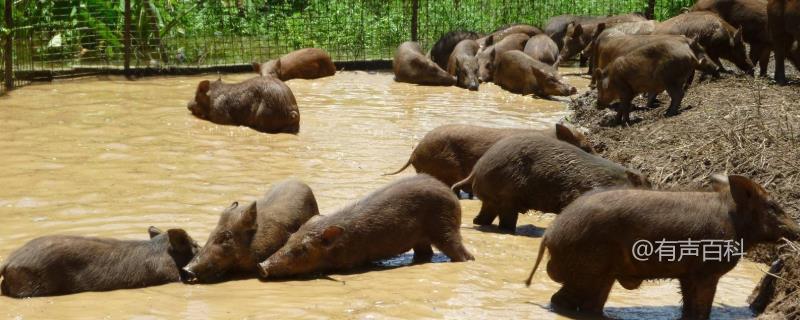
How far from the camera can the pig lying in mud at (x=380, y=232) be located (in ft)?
24.0

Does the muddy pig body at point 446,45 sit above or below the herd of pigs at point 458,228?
above

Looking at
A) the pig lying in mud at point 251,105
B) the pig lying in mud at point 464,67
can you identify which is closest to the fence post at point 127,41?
the pig lying in mud at point 251,105

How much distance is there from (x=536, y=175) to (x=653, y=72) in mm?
4371

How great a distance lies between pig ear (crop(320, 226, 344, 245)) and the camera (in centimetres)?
732

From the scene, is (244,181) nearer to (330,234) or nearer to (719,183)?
(330,234)

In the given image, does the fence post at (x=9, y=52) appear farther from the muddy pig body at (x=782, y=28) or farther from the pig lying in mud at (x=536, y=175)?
the muddy pig body at (x=782, y=28)

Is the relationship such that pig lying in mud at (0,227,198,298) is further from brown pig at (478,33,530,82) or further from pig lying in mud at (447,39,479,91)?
brown pig at (478,33,530,82)

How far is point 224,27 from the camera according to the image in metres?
19.2

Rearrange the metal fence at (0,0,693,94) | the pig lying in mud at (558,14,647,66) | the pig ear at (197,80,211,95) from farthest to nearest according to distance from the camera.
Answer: the pig lying in mud at (558,14,647,66), the metal fence at (0,0,693,94), the pig ear at (197,80,211,95)

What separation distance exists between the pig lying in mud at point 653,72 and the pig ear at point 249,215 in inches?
236

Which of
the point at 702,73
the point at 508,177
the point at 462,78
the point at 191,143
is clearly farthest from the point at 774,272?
the point at 462,78

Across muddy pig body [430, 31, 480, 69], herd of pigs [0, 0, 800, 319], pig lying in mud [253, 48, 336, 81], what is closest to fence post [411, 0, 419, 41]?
muddy pig body [430, 31, 480, 69]

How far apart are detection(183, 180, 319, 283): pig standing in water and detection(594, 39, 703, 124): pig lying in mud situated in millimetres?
5636

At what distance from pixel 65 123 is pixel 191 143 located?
168 centimetres
